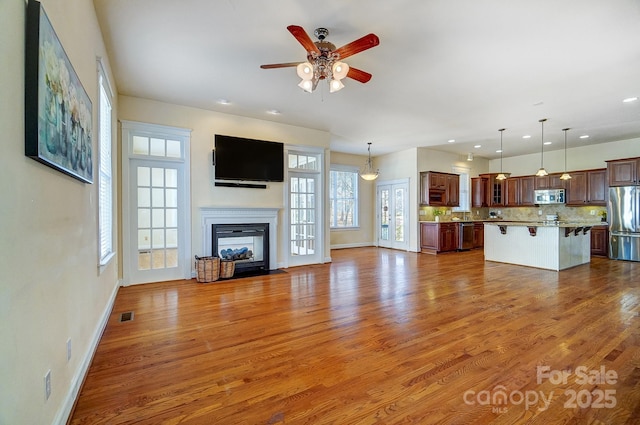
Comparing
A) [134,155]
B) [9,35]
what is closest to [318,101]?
[134,155]

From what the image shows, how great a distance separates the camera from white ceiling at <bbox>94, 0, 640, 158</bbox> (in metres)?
2.68

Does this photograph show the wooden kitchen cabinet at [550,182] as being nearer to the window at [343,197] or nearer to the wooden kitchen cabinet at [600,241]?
the wooden kitchen cabinet at [600,241]

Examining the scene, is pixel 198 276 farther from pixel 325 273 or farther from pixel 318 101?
pixel 318 101

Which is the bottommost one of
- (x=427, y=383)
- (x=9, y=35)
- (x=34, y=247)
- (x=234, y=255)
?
(x=427, y=383)

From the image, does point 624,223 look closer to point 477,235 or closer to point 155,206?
point 477,235

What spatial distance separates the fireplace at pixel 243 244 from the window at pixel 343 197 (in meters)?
3.68

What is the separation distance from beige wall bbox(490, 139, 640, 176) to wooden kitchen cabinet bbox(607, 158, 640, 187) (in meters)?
0.73

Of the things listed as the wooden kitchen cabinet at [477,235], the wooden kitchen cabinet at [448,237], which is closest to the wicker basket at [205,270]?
the wooden kitchen cabinet at [448,237]

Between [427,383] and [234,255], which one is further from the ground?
[234,255]

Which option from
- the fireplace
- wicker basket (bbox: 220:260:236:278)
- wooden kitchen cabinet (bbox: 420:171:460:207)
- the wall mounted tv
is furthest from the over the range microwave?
wicker basket (bbox: 220:260:236:278)

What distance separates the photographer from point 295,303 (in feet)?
12.5

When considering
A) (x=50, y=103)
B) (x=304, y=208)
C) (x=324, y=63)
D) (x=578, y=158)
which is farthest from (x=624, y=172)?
(x=50, y=103)

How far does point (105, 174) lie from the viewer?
3.40m

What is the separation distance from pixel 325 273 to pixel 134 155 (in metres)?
3.83
